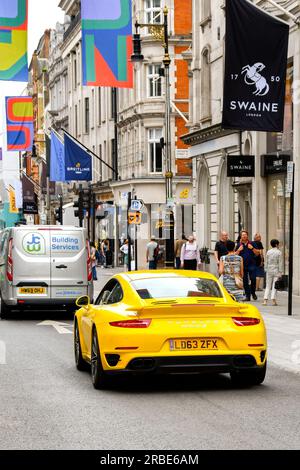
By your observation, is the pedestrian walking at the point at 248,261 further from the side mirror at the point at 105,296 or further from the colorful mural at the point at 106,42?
the side mirror at the point at 105,296

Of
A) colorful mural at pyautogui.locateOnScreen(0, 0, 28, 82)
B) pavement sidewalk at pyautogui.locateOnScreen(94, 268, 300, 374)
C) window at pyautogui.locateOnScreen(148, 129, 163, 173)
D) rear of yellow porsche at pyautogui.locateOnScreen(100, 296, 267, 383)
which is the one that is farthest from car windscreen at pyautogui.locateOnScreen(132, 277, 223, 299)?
window at pyautogui.locateOnScreen(148, 129, 163, 173)

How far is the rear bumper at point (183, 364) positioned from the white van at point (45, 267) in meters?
11.4

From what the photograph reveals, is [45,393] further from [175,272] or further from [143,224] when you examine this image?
[143,224]

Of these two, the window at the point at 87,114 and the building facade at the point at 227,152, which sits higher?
the window at the point at 87,114

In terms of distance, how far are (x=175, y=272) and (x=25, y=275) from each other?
1030cm

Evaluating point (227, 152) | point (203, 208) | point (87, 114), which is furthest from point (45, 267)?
point (87, 114)

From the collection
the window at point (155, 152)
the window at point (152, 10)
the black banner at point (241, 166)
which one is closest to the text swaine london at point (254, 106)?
the black banner at point (241, 166)

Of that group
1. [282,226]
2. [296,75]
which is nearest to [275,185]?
[282,226]

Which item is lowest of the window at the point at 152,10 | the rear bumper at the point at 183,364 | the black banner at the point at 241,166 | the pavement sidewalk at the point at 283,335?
the pavement sidewalk at the point at 283,335

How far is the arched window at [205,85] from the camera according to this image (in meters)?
39.6

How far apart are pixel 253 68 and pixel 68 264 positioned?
5933mm

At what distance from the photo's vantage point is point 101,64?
1192 inches

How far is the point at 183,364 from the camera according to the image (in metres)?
10.8

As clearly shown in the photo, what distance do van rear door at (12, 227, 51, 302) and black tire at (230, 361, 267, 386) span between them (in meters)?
10.9
